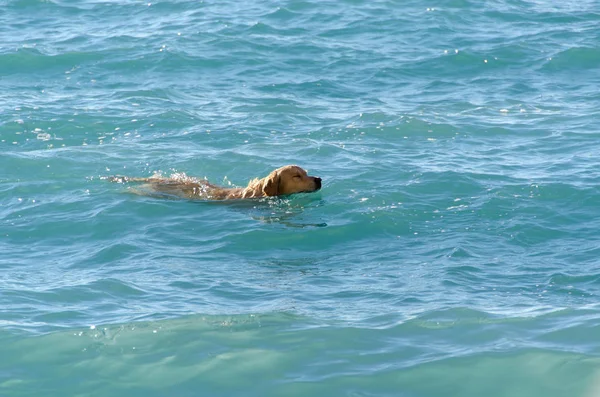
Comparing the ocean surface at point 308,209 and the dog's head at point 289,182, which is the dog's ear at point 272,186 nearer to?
the dog's head at point 289,182

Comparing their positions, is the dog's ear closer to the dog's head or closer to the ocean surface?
the dog's head

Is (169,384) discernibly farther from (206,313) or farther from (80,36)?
(80,36)

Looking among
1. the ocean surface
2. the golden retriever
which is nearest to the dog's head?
the golden retriever

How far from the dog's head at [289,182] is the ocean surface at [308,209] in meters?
0.13

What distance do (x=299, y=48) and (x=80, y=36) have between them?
4108 mm

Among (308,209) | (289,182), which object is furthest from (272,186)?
(308,209)

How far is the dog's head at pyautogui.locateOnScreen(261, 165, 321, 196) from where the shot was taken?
33.9 feet

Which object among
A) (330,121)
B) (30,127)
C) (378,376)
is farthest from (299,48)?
(378,376)

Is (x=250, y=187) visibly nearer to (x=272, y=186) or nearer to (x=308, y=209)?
(x=272, y=186)

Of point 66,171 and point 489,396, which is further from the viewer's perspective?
point 66,171

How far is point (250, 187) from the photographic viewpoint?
1061cm

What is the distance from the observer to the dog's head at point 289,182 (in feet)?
33.9

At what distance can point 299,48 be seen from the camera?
1694 centimetres

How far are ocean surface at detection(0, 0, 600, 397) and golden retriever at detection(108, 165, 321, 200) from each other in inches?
6.6
